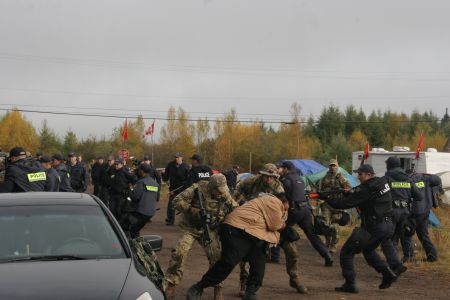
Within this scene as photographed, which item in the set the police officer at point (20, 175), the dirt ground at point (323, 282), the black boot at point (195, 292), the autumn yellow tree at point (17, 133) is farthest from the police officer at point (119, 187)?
the autumn yellow tree at point (17, 133)

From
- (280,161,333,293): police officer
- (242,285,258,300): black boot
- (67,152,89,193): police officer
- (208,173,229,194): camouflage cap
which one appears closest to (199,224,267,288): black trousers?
(242,285,258,300): black boot

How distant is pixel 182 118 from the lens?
64.4 m

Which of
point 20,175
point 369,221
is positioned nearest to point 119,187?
point 20,175

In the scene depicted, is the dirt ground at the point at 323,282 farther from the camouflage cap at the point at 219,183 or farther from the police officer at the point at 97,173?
the police officer at the point at 97,173

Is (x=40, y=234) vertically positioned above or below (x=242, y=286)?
above

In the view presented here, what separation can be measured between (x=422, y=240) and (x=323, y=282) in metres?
2.90

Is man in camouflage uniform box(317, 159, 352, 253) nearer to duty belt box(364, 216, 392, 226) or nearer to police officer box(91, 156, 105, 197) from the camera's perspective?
duty belt box(364, 216, 392, 226)

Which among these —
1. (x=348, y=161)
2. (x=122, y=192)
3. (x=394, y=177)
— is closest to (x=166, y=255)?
(x=122, y=192)

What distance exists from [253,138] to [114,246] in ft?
187

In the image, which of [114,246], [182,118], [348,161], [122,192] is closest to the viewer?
[114,246]

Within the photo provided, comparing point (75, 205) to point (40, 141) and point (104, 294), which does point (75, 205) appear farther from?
point (40, 141)

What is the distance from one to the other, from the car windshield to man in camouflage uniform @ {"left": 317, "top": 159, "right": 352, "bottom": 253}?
6970mm

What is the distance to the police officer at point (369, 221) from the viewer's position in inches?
340

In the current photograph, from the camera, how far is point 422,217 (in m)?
11.6
